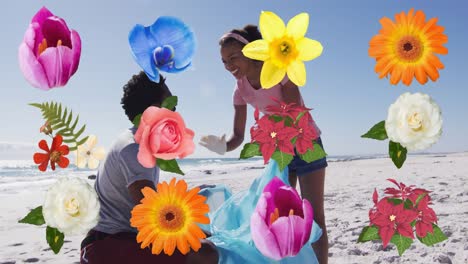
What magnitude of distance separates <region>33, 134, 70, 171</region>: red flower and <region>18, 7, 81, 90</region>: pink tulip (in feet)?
0.56

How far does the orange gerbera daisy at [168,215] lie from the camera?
1067 mm

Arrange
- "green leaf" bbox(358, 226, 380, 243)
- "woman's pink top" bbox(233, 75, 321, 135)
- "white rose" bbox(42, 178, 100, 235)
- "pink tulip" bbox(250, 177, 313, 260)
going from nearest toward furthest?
"pink tulip" bbox(250, 177, 313, 260)
"white rose" bbox(42, 178, 100, 235)
"green leaf" bbox(358, 226, 380, 243)
"woman's pink top" bbox(233, 75, 321, 135)

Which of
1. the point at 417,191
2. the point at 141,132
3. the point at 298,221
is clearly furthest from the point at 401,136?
the point at 141,132

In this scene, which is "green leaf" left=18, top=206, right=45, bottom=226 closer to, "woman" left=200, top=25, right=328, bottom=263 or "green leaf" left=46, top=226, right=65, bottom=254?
"green leaf" left=46, top=226, right=65, bottom=254

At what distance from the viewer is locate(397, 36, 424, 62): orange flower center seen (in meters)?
1.08

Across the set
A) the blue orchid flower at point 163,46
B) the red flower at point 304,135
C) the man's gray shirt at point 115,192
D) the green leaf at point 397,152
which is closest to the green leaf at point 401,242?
the green leaf at point 397,152

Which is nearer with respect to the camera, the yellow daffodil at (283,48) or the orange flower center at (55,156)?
the yellow daffodil at (283,48)

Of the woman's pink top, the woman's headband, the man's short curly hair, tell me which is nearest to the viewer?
the man's short curly hair

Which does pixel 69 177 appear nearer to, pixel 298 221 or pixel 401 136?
pixel 298 221

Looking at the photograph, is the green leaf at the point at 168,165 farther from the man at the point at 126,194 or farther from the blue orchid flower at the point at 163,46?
the man at the point at 126,194

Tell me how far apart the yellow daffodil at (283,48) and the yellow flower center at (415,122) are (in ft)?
0.95

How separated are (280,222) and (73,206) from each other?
53cm

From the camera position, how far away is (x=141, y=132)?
3.45 feet

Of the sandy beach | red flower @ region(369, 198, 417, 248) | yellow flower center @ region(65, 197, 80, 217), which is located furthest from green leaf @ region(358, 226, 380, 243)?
the sandy beach
